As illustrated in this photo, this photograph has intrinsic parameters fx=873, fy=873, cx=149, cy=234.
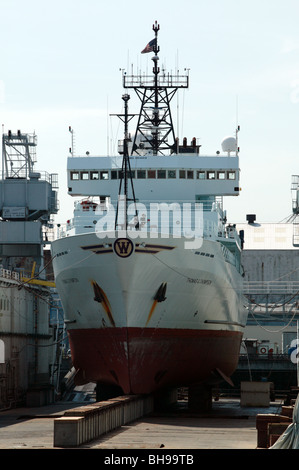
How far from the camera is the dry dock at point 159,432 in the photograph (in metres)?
24.2

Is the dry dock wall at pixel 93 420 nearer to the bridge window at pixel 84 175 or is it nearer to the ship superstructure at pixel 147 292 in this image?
the ship superstructure at pixel 147 292

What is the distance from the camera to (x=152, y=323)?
34.1m

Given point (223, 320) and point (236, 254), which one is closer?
point (223, 320)

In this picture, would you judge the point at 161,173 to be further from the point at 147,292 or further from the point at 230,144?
the point at 147,292

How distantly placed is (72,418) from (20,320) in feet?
68.9

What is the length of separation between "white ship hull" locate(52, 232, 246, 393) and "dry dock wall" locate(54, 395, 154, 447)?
2.05 m

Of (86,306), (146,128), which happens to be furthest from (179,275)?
(146,128)

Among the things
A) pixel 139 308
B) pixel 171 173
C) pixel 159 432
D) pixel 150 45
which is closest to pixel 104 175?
pixel 171 173

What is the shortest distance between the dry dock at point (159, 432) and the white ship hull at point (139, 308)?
208 cm

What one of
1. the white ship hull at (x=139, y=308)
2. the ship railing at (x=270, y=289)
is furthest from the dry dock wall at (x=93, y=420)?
the ship railing at (x=270, y=289)

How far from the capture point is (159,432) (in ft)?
90.7

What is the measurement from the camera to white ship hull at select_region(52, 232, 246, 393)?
111 feet

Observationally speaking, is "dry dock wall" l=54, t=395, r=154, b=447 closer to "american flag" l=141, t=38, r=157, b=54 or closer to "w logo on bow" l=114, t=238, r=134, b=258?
"w logo on bow" l=114, t=238, r=134, b=258

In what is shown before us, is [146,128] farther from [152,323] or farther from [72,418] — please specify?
[72,418]
